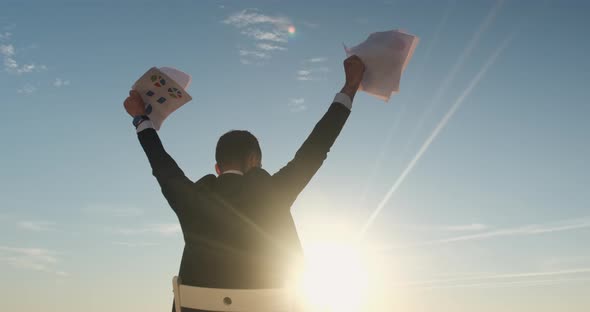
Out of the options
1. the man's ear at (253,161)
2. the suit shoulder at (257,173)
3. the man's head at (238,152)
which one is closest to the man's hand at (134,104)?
the man's head at (238,152)

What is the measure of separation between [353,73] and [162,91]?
1920mm

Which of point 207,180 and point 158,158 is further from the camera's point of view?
point 158,158

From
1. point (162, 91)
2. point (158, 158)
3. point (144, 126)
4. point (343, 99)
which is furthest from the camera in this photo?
point (162, 91)

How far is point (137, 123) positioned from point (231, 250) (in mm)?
1812

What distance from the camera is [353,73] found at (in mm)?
5613

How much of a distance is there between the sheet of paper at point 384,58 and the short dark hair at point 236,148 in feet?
3.99

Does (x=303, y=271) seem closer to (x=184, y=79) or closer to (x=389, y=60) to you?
(x=389, y=60)

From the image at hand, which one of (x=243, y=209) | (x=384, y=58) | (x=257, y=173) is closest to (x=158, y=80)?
(x=257, y=173)

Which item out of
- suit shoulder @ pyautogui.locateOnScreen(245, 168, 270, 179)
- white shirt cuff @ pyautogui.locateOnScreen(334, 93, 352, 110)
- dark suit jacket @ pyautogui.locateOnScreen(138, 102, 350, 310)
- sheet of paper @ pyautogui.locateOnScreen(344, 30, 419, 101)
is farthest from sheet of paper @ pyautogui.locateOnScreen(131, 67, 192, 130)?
sheet of paper @ pyautogui.locateOnScreen(344, 30, 419, 101)

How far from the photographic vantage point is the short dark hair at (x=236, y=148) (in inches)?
206

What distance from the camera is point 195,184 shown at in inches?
204

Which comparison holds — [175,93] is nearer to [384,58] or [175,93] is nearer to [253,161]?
[253,161]

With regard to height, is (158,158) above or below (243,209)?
above

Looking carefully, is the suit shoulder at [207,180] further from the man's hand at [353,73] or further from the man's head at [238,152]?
the man's hand at [353,73]
